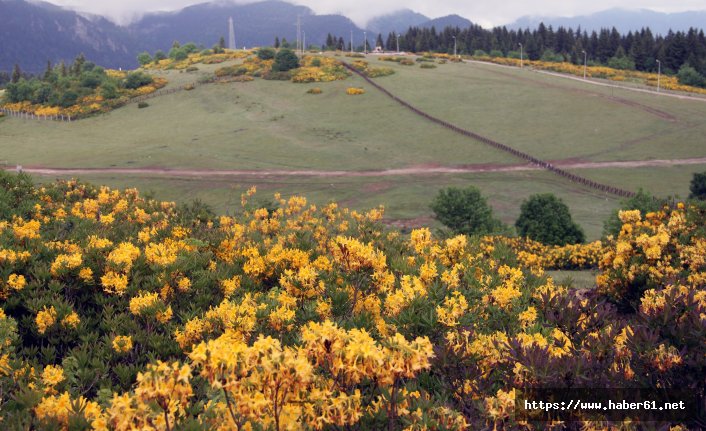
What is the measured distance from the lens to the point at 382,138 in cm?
5734

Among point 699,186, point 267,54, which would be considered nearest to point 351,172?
point 699,186

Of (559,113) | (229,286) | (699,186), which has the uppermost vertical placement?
(559,113)

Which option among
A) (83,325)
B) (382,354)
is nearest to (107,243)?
(83,325)

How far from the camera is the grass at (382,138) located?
133 ft

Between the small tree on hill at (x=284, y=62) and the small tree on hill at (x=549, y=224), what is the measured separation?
68.1 m

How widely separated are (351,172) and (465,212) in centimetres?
1859

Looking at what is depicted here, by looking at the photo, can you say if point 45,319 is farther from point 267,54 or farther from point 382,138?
point 267,54

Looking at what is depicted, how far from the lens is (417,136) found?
5759cm

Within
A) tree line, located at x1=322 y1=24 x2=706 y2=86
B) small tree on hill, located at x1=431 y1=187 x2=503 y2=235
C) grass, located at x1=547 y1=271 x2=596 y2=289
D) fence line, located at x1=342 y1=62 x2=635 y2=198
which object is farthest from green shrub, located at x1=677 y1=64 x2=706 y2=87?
grass, located at x1=547 y1=271 x2=596 y2=289

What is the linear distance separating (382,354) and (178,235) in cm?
713

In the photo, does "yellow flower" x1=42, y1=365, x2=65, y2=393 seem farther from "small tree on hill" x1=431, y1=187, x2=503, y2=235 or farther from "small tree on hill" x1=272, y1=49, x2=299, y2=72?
"small tree on hill" x1=272, y1=49, x2=299, y2=72

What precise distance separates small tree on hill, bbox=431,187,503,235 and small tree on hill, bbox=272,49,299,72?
6583cm

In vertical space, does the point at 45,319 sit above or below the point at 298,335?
below

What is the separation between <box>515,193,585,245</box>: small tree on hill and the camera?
28.1 metres
